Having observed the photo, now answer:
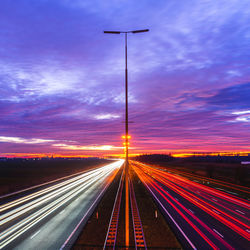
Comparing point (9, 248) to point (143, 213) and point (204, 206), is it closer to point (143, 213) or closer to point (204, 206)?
point (143, 213)

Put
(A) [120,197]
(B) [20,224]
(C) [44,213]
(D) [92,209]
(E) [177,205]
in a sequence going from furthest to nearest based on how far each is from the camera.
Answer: (A) [120,197] → (E) [177,205] → (D) [92,209] → (C) [44,213] → (B) [20,224]

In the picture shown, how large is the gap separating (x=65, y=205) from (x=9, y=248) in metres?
14.6

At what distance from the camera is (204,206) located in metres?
30.3

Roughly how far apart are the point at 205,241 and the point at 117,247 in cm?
788

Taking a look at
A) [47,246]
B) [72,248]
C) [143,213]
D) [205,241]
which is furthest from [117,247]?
[143,213]

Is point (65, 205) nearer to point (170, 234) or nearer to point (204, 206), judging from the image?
point (170, 234)

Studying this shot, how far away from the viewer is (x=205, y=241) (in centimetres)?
1841

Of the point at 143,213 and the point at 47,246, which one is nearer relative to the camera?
the point at 47,246

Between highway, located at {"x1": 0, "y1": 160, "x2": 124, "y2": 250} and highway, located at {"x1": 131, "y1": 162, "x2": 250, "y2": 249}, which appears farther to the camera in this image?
highway, located at {"x1": 131, "y1": 162, "x2": 250, "y2": 249}

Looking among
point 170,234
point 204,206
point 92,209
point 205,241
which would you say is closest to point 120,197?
point 92,209

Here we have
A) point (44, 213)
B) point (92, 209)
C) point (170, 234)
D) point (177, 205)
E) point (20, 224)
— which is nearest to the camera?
point (170, 234)

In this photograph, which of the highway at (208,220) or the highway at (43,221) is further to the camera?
the highway at (208,220)

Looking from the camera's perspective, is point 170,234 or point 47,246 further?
point 170,234

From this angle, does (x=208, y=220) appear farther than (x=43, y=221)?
Yes
